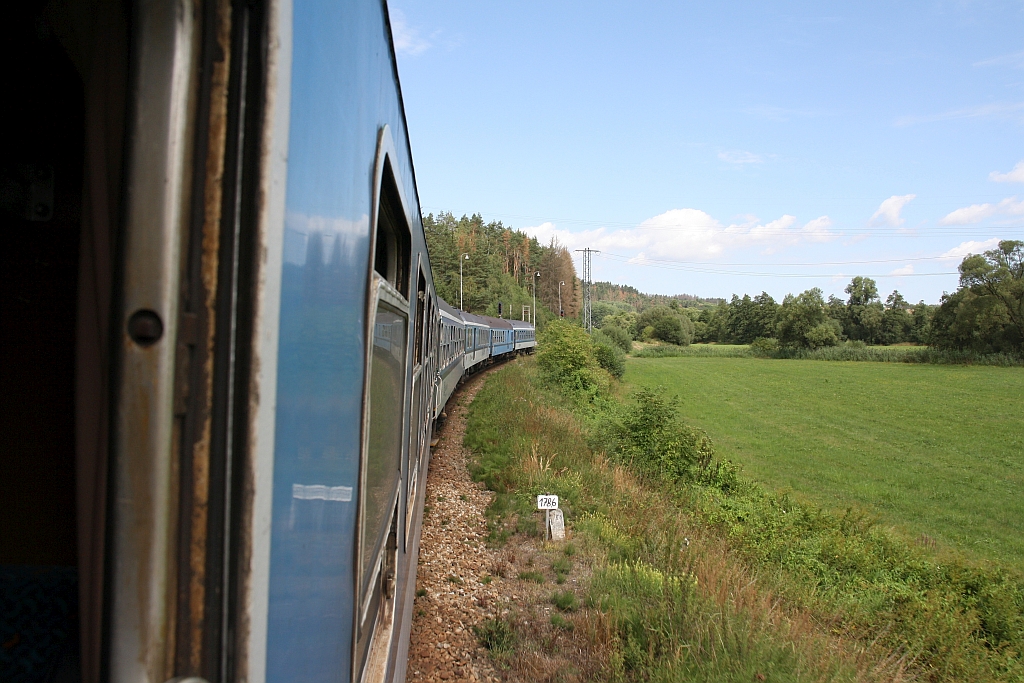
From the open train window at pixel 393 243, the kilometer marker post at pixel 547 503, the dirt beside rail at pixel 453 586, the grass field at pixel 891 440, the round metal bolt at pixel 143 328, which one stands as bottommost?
the grass field at pixel 891 440

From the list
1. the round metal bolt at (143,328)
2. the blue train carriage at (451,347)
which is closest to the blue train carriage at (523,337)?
the blue train carriage at (451,347)

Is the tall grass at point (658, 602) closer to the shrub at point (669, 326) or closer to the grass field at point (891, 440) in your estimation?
the grass field at point (891, 440)

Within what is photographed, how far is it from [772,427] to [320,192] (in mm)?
32936

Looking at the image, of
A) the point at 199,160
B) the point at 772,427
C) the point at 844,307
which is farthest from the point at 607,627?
the point at 844,307

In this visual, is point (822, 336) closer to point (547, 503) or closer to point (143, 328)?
point (547, 503)

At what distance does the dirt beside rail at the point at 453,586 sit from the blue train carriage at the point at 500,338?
18.6 metres

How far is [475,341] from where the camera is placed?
2166 cm

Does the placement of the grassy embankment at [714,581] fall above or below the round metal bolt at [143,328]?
below

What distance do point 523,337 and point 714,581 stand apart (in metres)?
37.5

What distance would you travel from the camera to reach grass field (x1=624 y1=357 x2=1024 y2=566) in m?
17.3

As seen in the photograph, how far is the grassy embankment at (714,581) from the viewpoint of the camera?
459cm

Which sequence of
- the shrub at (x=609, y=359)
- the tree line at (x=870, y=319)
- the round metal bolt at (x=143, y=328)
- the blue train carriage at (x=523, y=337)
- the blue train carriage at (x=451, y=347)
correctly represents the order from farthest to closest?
the tree line at (x=870, y=319) → the blue train carriage at (x=523, y=337) → the shrub at (x=609, y=359) → the blue train carriage at (x=451, y=347) → the round metal bolt at (x=143, y=328)

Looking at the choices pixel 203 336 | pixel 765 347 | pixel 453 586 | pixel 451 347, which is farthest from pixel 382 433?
pixel 765 347

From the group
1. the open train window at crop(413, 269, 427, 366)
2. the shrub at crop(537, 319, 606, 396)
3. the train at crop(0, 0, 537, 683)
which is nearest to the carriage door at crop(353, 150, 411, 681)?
the train at crop(0, 0, 537, 683)
